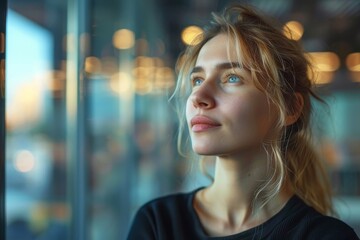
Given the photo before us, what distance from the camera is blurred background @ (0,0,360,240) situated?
9.09 ft

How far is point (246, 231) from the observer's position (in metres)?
1.29

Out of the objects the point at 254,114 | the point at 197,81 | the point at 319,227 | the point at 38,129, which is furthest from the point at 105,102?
the point at 319,227

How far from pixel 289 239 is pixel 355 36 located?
495 centimetres

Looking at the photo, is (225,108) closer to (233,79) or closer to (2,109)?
(233,79)

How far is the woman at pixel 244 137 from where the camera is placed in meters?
1.25

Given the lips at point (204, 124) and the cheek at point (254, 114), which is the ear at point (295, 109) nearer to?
the cheek at point (254, 114)

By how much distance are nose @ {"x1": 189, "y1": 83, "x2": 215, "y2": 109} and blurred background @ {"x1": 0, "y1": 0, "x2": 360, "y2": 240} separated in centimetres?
95

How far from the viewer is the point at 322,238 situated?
1201 millimetres

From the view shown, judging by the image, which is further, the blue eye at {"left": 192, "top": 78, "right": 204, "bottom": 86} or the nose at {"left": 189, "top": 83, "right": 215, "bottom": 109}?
the blue eye at {"left": 192, "top": 78, "right": 204, "bottom": 86}

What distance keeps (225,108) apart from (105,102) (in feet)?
11.2

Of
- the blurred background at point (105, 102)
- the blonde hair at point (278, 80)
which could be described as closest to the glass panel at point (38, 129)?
the blurred background at point (105, 102)

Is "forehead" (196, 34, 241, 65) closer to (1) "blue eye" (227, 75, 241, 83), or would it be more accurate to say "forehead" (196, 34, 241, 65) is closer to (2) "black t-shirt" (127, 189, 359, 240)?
(1) "blue eye" (227, 75, 241, 83)

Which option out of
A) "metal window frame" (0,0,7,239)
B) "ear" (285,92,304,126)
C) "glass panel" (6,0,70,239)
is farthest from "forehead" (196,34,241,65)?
"glass panel" (6,0,70,239)

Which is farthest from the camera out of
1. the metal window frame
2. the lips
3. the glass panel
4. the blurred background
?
the glass panel
